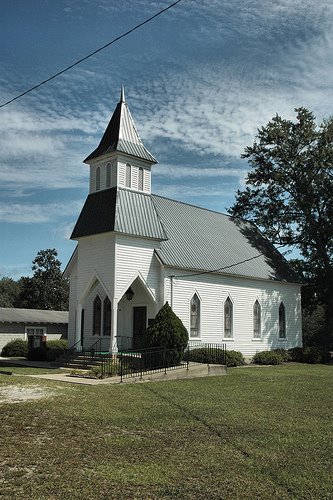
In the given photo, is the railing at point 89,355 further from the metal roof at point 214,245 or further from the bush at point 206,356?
the metal roof at point 214,245

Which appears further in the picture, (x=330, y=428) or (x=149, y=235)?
(x=149, y=235)

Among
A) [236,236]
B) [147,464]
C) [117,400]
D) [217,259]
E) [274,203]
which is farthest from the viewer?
[274,203]

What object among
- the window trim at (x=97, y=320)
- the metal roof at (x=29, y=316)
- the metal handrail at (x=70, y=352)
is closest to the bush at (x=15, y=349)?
the metal roof at (x=29, y=316)

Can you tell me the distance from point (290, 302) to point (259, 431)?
26594 millimetres

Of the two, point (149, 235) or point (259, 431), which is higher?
point (149, 235)

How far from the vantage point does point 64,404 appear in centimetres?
1290

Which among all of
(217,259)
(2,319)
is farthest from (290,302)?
(2,319)

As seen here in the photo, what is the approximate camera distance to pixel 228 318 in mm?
30812

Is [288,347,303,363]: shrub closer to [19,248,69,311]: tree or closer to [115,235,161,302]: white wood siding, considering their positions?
[115,235,161,302]: white wood siding

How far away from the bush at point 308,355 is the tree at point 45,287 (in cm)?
3597

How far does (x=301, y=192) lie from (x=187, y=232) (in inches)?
460

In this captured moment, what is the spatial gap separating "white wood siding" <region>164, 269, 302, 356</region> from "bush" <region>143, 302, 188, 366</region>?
3.31 metres

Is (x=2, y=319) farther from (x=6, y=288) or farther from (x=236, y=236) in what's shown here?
(x=6, y=288)

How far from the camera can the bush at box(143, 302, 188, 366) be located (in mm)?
22438
